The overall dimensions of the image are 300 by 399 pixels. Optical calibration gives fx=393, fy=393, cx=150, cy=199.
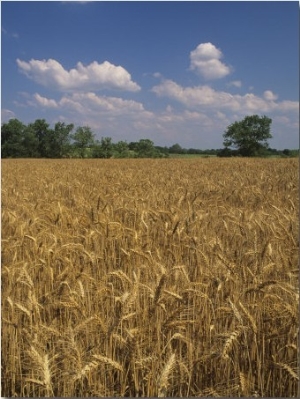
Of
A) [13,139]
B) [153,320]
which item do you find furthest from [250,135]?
[153,320]

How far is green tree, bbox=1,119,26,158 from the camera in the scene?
46.9 m

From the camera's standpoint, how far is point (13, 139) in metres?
48.4

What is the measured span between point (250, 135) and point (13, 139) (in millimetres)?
30553

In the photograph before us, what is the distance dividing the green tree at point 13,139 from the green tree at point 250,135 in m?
25.4

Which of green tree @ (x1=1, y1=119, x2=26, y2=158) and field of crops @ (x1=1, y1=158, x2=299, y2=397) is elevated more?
green tree @ (x1=1, y1=119, x2=26, y2=158)

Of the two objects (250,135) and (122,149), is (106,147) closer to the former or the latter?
(122,149)

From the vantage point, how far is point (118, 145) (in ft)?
224

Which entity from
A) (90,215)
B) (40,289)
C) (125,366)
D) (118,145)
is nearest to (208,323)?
(125,366)

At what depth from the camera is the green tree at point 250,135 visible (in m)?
50.2

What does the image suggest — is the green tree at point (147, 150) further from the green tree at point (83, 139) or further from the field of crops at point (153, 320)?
the field of crops at point (153, 320)

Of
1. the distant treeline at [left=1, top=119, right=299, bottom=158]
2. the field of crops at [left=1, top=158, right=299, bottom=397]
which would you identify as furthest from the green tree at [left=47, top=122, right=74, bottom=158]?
the field of crops at [left=1, top=158, right=299, bottom=397]

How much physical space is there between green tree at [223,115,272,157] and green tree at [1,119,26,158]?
2542 centimetres

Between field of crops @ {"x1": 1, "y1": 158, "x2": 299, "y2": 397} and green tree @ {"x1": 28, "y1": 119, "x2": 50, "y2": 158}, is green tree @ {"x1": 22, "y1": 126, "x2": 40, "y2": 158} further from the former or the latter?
field of crops @ {"x1": 1, "y1": 158, "x2": 299, "y2": 397}

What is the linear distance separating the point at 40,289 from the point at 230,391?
133cm
